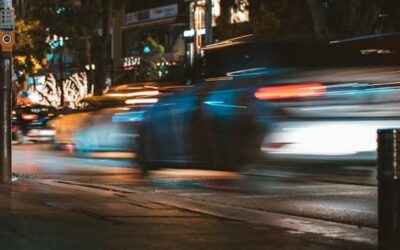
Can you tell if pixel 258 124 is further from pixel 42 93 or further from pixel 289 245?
pixel 42 93

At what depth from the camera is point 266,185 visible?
1189 cm

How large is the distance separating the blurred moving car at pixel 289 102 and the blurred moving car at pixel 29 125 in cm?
1527

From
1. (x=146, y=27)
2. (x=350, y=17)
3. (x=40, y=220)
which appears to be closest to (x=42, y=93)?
(x=146, y=27)

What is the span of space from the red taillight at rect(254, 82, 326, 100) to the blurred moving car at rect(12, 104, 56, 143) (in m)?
17.1

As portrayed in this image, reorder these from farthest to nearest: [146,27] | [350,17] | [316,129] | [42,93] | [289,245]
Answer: [146,27] → [42,93] → [350,17] → [316,129] → [289,245]

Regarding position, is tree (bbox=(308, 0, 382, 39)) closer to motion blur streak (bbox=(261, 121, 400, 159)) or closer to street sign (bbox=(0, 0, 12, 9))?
street sign (bbox=(0, 0, 12, 9))

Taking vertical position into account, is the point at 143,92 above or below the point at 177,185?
above

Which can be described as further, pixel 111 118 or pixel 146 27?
pixel 146 27

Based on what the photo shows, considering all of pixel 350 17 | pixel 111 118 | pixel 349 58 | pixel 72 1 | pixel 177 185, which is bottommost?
pixel 177 185

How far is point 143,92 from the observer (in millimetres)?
15938

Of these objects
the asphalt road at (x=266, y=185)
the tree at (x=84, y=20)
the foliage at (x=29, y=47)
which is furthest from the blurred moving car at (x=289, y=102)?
the foliage at (x=29, y=47)

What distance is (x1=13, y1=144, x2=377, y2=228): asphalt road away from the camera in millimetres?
9156

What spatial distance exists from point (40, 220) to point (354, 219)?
3664 mm

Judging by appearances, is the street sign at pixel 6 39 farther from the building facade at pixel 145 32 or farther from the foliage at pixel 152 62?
the building facade at pixel 145 32
